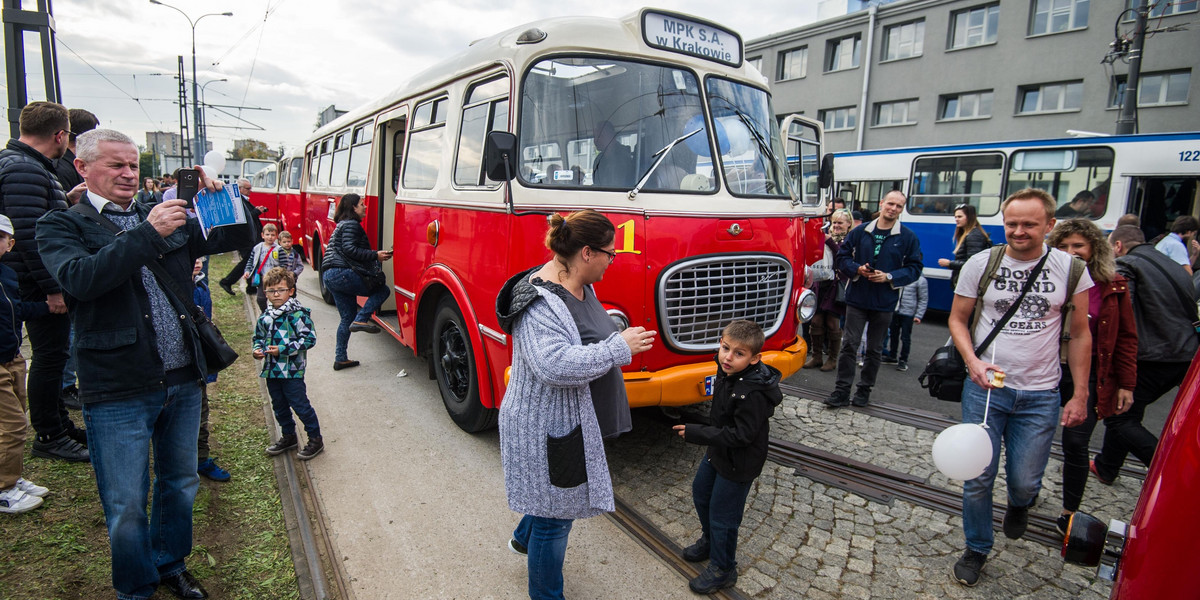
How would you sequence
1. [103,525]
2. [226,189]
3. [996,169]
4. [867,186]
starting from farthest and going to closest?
[867,186], [996,169], [103,525], [226,189]

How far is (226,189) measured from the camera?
285 centimetres

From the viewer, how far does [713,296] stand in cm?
393

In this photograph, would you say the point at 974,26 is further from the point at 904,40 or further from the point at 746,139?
the point at 746,139

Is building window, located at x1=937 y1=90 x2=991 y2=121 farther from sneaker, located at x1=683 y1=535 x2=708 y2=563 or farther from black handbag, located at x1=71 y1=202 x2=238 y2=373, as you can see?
black handbag, located at x1=71 y1=202 x2=238 y2=373

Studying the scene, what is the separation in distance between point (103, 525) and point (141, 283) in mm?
1747

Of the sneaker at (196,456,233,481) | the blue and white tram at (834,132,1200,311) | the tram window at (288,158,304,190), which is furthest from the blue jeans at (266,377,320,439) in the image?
the tram window at (288,158,304,190)

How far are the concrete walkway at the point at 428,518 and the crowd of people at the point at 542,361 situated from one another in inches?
8.9

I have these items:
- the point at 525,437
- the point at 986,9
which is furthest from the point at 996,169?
the point at 986,9

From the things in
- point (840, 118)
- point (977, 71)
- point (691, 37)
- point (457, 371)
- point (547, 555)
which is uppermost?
point (977, 71)

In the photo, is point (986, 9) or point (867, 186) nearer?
point (867, 186)

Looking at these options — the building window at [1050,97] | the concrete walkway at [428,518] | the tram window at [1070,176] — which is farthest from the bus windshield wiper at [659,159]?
the building window at [1050,97]

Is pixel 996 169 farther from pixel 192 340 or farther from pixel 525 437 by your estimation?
pixel 192 340

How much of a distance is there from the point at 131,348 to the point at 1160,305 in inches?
205

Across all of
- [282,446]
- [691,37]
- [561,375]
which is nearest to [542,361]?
[561,375]
